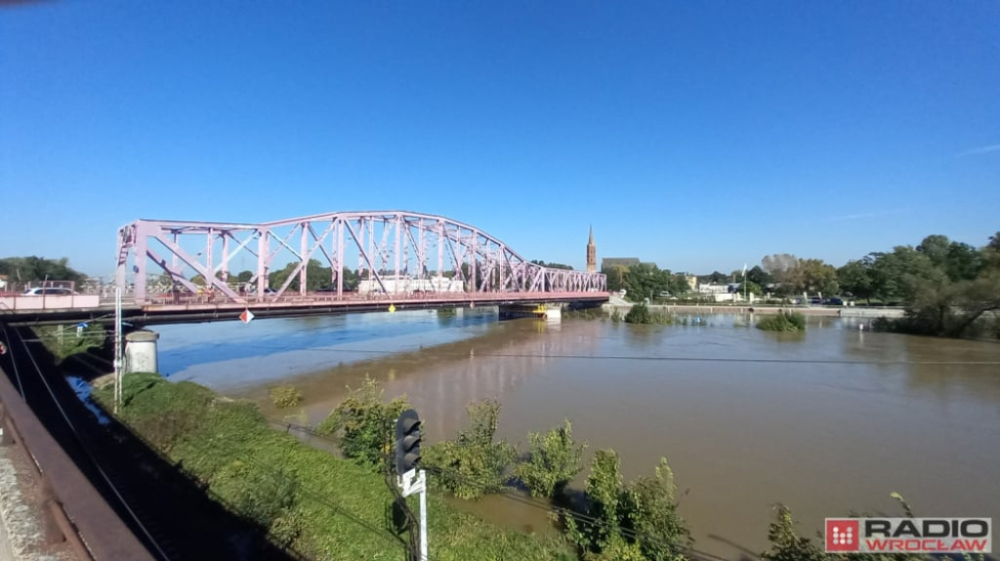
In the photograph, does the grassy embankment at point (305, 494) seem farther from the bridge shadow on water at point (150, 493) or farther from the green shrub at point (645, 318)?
the green shrub at point (645, 318)

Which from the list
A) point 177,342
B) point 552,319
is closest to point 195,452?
point 177,342

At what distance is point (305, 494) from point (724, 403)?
37.4 ft

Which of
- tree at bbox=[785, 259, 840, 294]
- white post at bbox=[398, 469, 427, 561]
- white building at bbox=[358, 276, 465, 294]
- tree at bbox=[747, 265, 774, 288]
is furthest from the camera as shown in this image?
tree at bbox=[747, 265, 774, 288]

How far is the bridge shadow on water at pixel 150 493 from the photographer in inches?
224

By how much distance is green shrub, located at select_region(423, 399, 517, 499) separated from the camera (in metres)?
6.86

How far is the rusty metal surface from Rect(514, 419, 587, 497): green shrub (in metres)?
5.74

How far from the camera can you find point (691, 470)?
27.5 feet

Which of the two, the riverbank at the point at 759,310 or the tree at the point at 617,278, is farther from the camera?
the tree at the point at 617,278

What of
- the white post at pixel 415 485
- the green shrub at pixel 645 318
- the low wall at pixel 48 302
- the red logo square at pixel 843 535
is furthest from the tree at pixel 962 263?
the low wall at pixel 48 302

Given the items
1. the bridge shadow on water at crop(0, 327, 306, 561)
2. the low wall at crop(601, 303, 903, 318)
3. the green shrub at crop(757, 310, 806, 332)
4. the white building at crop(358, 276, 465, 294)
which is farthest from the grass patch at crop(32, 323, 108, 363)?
the low wall at crop(601, 303, 903, 318)

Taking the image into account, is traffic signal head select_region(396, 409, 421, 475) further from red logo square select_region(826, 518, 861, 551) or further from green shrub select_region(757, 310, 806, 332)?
green shrub select_region(757, 310, 806, 332)

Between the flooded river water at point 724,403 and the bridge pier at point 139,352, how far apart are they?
2.05 m

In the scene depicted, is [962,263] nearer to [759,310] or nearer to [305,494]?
A: [759,310]

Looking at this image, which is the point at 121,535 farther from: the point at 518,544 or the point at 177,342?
the point at 177,342
